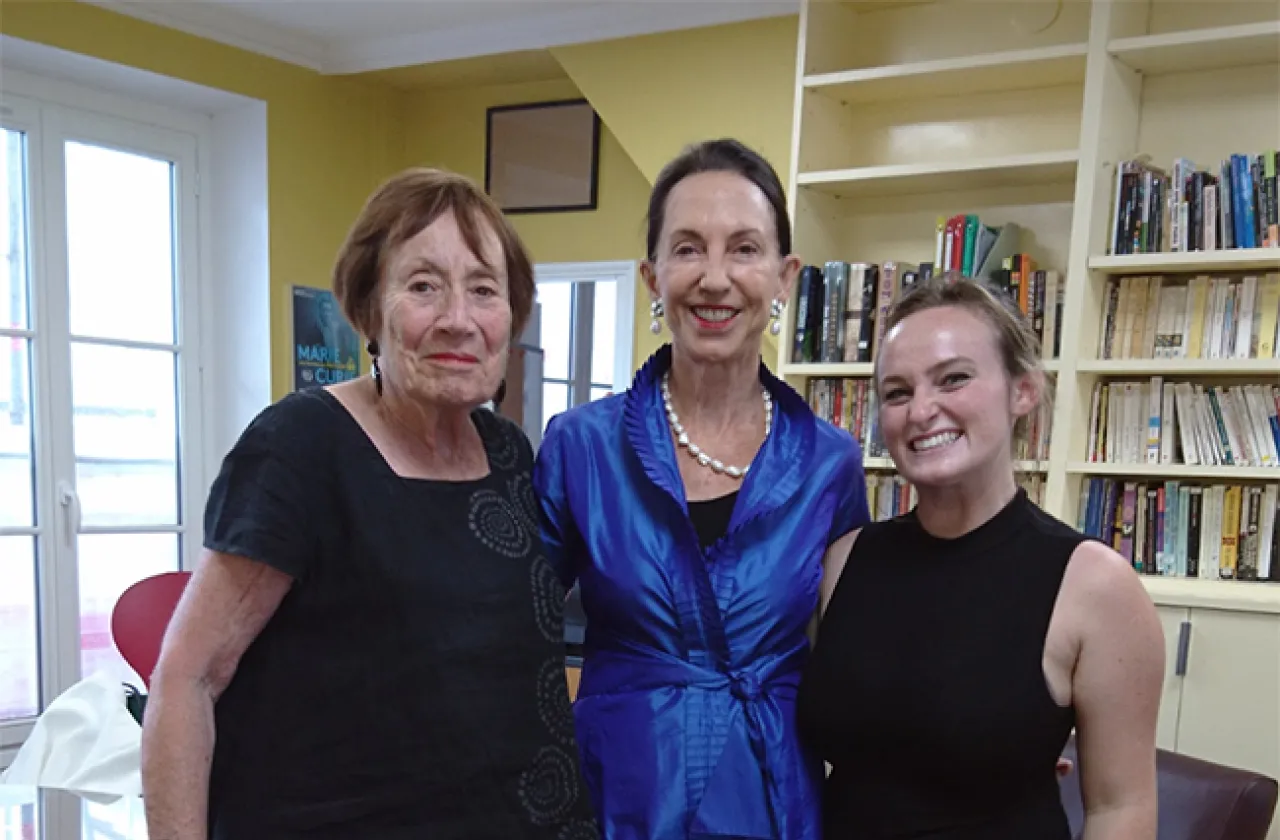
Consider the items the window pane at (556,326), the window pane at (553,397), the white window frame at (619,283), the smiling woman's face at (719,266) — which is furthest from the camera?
the window pane at (553,397)

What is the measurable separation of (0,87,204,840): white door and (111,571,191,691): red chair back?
4.65 ft

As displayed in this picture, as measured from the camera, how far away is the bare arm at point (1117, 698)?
3.69 ft

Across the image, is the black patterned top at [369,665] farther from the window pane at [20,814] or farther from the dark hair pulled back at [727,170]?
the window pane at [20,814]

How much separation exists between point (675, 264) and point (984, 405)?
1.46 ft

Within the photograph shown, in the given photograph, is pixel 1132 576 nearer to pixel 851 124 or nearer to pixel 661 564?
pixel 661 564

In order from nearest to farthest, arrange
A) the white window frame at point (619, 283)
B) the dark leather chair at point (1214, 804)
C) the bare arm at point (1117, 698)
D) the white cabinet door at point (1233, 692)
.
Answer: the bare arm at point (1117, 698), the dark leather chair at point (1214, 804), the white cabinet door at point (1233, 692), the white window frame at point (619, 283)

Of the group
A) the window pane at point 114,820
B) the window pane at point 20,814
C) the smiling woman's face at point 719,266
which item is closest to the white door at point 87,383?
the window pane at point 20,814

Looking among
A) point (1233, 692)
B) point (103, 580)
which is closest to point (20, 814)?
point (103, 580)

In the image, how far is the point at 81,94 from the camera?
3.79 metres

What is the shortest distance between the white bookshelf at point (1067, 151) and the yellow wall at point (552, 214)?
884mm

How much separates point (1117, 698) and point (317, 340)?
144 inches

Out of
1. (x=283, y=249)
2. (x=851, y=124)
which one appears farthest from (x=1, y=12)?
(x=851, y=124)

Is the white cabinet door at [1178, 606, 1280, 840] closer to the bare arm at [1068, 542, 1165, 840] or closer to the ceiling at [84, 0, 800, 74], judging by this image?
the bare arm at [1068, 542, 1165, 840]

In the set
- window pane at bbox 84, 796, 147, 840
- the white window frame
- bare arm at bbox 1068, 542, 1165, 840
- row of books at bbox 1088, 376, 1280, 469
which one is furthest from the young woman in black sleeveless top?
the white window frame
